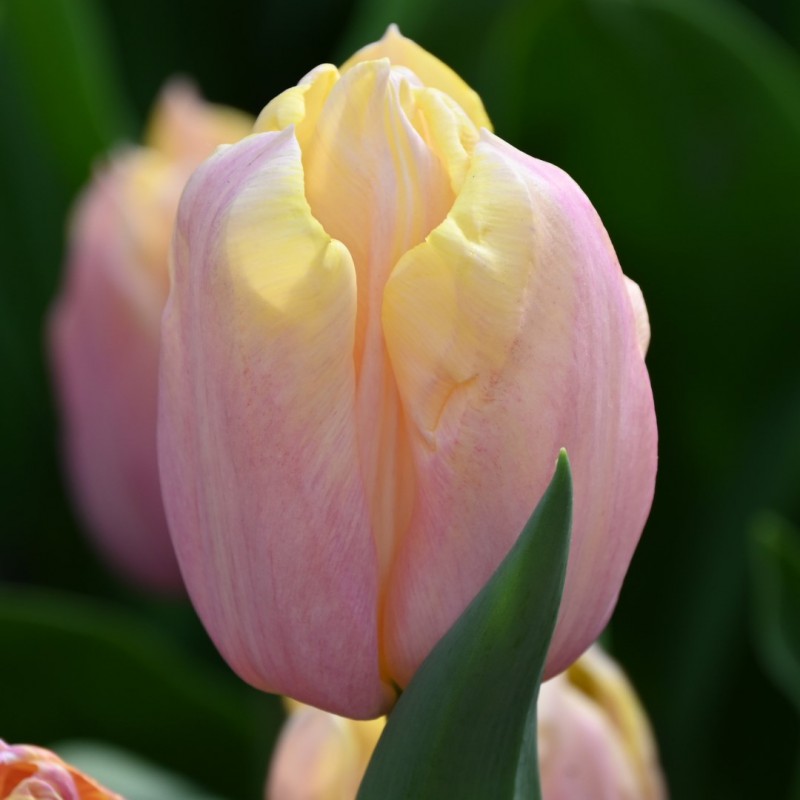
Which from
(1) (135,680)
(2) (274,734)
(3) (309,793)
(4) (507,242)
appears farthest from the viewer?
(1) (135,680)

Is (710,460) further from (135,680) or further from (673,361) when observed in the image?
(135,680)

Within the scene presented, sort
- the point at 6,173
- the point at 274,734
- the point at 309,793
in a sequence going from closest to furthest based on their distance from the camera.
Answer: the point at 309,793
the point at 274,734
the point at 6,173

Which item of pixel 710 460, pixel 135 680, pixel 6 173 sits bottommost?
pixel 135 680

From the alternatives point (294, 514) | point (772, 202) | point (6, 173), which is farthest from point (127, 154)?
point (294, 514)

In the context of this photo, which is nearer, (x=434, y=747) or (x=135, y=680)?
(x=434, y=747)

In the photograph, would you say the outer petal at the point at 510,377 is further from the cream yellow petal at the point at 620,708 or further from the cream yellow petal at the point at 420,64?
the cream yellow petal at the point at 620,708

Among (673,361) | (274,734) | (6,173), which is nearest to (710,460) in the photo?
(673,361)

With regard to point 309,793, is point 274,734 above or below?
below
